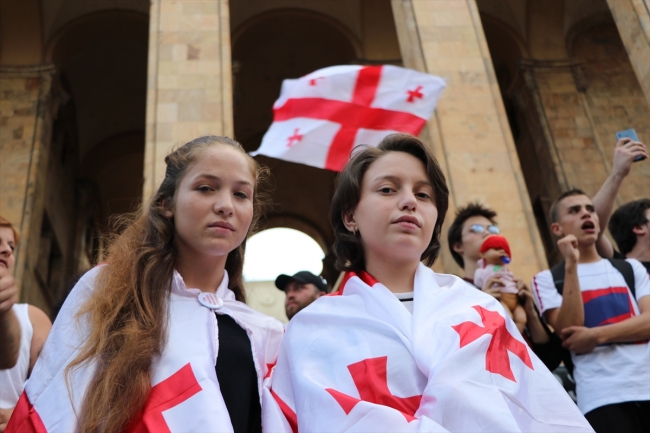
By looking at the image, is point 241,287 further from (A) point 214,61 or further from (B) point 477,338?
(A) point 214,61

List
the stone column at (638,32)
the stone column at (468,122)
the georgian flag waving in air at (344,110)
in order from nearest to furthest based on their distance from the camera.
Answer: the georgian flag waving in air at (344,110) → the stone column at (468,122) → the stone column at (638,32)

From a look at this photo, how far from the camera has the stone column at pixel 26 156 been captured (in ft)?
35.0

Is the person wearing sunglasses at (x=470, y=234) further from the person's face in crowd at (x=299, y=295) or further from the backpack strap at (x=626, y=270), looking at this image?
the person's face in crowd at (x=299, y=295)

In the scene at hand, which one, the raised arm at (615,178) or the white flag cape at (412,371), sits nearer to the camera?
the white flag cape at (412,371)

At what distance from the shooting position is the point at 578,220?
12.8ft

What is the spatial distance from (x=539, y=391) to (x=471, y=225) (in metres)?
2.27

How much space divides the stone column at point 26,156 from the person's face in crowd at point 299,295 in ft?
21.5

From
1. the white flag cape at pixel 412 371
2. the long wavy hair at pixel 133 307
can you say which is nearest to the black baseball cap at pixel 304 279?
the long wavy hair at pixel 133 307

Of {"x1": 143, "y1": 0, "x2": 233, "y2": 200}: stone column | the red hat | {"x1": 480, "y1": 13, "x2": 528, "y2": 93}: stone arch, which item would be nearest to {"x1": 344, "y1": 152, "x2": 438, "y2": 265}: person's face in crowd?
the red hat

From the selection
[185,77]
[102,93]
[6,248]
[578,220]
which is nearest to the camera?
[6,248]

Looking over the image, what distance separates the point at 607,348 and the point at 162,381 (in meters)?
2.50

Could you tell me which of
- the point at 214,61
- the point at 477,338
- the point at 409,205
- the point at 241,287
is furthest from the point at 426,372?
the point at 214,61

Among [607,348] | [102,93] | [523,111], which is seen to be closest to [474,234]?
[607,348]

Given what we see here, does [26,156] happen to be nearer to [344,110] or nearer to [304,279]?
[344,110]
